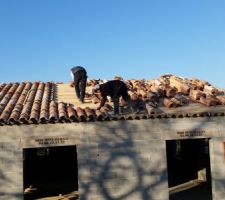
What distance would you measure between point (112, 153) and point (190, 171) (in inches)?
401

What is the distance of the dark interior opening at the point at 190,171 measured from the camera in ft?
54.8

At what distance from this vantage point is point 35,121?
1166cm

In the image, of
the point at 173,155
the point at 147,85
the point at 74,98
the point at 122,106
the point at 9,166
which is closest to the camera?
the point at 9,166

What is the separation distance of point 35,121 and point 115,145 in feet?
8.39

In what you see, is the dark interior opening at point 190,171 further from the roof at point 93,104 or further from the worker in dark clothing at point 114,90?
the worker in dark clothing at point 114,90

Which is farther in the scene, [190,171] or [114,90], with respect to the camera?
[190,171]

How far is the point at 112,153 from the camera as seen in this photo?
12.0 m

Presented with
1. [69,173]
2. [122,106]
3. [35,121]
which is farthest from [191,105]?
[69,173]

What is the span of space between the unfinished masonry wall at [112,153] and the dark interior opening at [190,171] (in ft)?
14.4

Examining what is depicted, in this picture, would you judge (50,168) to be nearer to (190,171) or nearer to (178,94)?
(190,171)

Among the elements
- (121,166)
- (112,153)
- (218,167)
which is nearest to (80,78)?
(112,153)

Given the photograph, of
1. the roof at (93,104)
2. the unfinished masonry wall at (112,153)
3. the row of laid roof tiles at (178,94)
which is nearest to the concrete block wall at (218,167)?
the unfinished masonry wall at (112,153)

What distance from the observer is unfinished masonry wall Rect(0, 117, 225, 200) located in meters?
11.6

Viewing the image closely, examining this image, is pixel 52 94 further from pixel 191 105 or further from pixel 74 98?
pixel 191 105
